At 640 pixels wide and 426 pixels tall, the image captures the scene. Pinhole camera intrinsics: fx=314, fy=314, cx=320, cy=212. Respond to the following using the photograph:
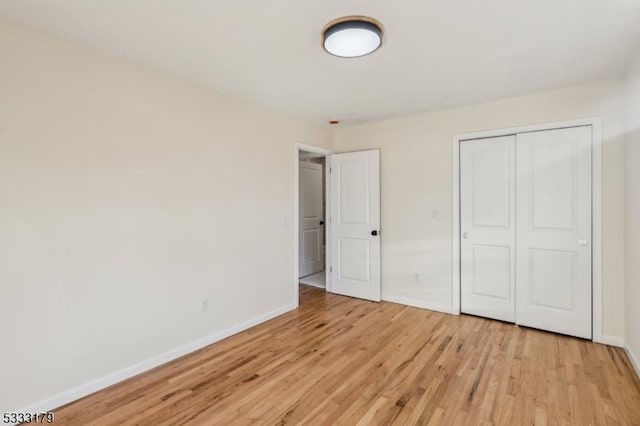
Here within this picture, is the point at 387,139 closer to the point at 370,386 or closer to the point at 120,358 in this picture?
the point at 370,386

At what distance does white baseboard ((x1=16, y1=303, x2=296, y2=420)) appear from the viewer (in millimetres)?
2018

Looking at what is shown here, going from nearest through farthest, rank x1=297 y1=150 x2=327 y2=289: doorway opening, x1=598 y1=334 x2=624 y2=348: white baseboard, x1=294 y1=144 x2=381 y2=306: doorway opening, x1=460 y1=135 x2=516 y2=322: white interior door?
x1=598 y1=334 x2=624 y2=348: white baseboard, x1=460 y1=135 x2=516 y2=322: white interior door, x1=294 y1=144 x2=381 y2=306: doorway opening, x1=297 y1=150 x2=327 y2=289: doorway opening

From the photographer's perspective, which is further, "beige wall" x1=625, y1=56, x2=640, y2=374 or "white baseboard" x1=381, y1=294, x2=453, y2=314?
"white baseboard" x1=381, y1=294, x2=453, y2=314

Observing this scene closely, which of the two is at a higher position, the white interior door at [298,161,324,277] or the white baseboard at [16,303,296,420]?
the white interior door at [298,161,324,277]

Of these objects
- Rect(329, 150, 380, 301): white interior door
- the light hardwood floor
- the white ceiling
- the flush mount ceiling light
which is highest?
the white ceiling

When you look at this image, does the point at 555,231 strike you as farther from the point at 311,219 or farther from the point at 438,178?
the point at 311,219

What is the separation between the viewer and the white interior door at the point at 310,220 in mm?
5524

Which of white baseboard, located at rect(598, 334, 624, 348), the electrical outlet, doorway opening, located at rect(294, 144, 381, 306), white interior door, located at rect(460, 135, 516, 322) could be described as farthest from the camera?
doorway opening, located at rect(294, 144, 381, 306)

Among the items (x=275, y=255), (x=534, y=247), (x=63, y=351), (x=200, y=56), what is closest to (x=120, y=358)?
(x=63, y=351)

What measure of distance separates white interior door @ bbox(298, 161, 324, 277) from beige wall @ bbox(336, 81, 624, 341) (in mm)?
1249

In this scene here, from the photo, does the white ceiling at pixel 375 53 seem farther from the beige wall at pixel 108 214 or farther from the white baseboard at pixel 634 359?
the white baseboard at pixel 634 359

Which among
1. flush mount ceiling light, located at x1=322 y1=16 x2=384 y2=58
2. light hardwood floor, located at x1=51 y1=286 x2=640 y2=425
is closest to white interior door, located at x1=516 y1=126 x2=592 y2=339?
light hardwood floor, located at x1=51 y1=286 x2=640 y2=425

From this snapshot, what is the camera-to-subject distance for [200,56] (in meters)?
2.35

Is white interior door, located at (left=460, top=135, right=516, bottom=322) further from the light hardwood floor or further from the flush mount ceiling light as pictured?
the flush mount ceiling light
